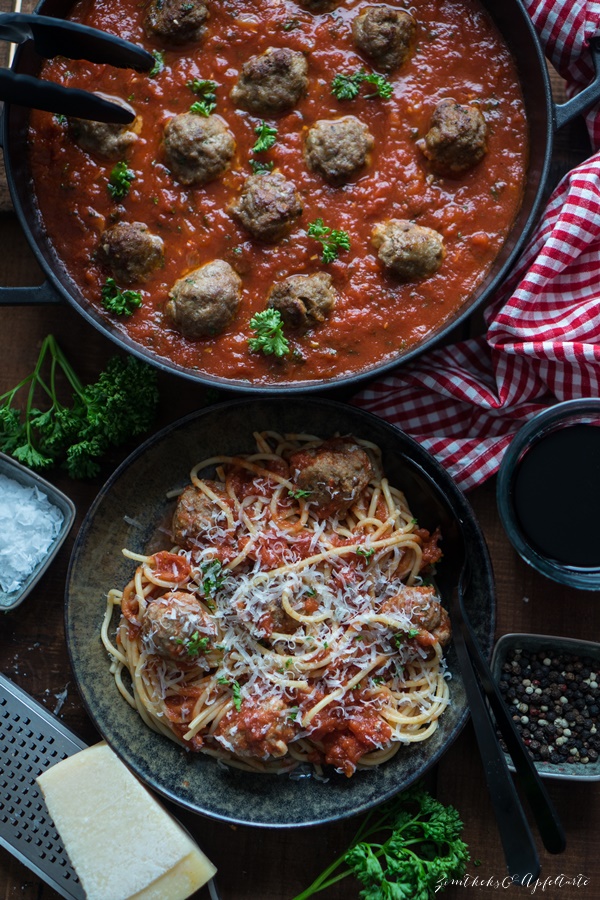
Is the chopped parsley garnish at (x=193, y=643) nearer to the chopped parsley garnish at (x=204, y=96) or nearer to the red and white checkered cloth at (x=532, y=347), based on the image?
the red and white checkered cloth at (x=532, y=347)

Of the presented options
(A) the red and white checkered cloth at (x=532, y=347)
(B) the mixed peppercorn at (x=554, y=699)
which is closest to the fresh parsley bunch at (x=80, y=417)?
(A) the red and white checkered cloth at (x=532, y=347)

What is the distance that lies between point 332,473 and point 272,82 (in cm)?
211

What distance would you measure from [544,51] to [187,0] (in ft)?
6.75

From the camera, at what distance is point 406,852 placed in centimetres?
467

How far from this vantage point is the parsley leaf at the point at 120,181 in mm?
4629

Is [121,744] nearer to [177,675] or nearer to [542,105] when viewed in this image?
[177,675]

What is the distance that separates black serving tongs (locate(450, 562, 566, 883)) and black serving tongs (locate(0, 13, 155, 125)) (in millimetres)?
3020

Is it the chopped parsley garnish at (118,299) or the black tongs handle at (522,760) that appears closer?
the black tongs handle at (522,760)

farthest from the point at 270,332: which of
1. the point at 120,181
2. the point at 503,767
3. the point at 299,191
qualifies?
the point at 503,767

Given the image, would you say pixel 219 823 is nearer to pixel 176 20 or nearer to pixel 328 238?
pixel 328 238

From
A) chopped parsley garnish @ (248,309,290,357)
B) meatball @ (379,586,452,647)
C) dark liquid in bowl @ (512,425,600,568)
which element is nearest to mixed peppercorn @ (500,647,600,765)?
meatball @ (379,586,452,647)

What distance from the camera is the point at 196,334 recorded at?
461cm

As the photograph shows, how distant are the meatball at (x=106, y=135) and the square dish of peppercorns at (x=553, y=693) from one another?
3501mm

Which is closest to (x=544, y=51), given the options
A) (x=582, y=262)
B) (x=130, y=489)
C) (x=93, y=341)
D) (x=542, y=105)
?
(x=542, y=105)
